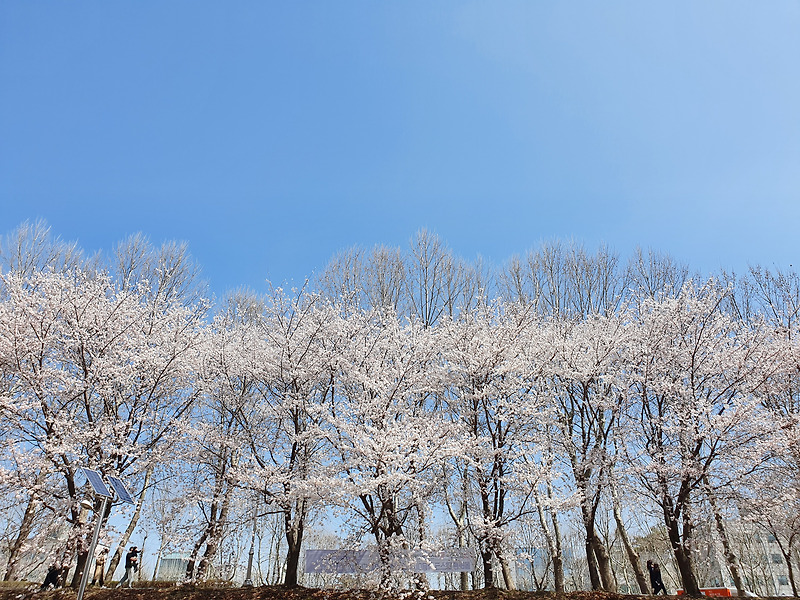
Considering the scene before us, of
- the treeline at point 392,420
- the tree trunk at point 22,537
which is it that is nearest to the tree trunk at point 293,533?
the treeline at point 392,420

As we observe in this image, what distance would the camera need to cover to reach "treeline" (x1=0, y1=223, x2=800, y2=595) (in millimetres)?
11609

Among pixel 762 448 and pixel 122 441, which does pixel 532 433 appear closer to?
pixel 762 448

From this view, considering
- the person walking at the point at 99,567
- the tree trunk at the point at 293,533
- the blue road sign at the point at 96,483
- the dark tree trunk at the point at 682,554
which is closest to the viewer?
the blue road sign at the point at 96,483

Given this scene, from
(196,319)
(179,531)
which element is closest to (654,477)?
(179,531)

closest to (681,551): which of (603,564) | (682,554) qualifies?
(682,554)

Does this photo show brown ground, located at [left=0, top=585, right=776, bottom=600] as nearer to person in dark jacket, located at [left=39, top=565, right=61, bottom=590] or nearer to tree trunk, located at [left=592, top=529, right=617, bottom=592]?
person in dark jacket, located at [left=39, top=565, right=61, bottom=590]

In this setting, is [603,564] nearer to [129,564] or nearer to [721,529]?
[721,529]

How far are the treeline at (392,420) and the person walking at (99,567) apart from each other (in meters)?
0.52

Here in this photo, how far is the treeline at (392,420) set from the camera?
11.6 m

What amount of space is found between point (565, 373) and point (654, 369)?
2.32 meters

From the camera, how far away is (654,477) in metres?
12.6

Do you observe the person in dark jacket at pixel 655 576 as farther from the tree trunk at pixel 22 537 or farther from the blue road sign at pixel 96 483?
the tree trunk at pixel 22 537

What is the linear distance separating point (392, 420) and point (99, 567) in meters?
9.05

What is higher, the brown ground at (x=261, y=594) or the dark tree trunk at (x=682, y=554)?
the dark tree trunk at (x=682, y=554)
